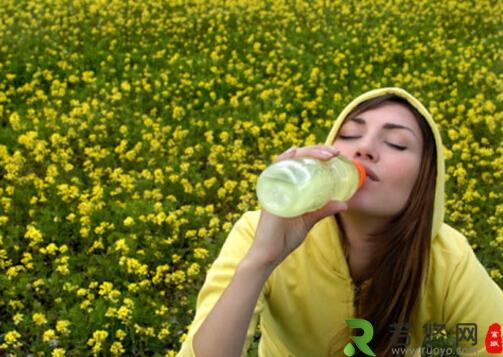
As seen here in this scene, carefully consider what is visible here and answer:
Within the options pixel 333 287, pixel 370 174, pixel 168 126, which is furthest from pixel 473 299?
pixel 168 126

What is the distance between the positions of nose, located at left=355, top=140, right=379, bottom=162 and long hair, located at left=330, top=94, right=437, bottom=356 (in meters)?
0.24

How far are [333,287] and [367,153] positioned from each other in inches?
22.5

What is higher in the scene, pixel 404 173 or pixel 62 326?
pixel 404 173

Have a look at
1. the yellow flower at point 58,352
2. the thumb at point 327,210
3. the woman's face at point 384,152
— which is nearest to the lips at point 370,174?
the woman's face at point 384,152

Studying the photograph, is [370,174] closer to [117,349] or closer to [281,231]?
[281,231]

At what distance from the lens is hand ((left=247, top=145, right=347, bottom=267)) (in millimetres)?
1756

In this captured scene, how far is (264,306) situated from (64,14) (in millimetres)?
10694

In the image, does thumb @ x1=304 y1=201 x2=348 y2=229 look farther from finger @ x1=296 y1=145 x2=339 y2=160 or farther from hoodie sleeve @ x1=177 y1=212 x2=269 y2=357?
hoodie sleeve @ x1=177 y1=212 x2=269 y2=357

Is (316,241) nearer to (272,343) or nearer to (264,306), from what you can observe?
(264,306)

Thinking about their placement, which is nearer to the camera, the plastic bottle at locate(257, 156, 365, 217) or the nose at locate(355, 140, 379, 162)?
the plastic bottle at locate(257, 156, 365, 217)

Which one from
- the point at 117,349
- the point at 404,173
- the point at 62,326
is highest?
the point at 404,173

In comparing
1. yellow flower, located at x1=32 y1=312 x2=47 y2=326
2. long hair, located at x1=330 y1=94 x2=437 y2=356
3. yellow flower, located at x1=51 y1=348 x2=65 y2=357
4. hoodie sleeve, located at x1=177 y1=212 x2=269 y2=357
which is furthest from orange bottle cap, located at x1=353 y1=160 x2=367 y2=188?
yellow flower, located at x1=32 y1=312 x2=47 y2=326

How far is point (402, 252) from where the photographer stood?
221 centimetres

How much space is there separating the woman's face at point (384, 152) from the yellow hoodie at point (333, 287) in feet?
0.34
